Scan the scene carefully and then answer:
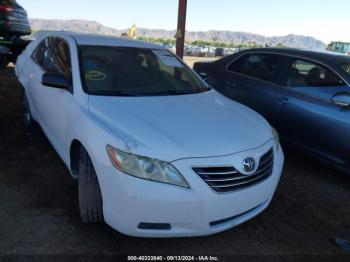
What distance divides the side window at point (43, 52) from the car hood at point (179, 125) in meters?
1.60

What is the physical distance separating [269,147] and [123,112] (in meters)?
1.23

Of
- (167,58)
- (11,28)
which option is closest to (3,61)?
(11,28)

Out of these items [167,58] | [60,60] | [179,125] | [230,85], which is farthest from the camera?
[230,85]

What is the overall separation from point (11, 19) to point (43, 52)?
580 centimetres

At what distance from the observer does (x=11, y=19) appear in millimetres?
8859

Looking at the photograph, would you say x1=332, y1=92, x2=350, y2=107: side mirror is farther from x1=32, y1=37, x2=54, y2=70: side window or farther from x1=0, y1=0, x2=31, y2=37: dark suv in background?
x1=0, y1=0, x2=31, y2=37: dark suv in background

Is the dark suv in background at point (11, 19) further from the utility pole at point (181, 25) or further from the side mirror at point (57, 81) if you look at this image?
the side mirror at point (57, 81)

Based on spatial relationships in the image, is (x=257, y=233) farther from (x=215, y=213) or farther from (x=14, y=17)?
(x=14, y=17)

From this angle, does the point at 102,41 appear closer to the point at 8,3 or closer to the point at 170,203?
the point at 170,203

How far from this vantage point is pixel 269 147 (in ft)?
8.81

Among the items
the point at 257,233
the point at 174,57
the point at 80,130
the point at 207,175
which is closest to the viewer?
the point at 207,175

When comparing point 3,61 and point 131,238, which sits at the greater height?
point 131,238

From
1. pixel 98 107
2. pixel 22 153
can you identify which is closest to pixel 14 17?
pixel 22 153

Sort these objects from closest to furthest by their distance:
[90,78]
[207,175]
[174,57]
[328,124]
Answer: [207,175] → [90,78] → [328,124] → [174,57]
